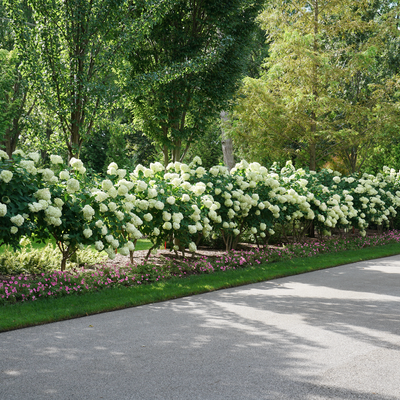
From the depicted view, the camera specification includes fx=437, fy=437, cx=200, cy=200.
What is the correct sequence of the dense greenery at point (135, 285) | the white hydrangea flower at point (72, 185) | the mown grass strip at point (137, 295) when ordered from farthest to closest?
1. the white hydrangea flower at point (72, 185)
2. the dense greenery at point (135, 285)
3. the mown grass strip at point (137, 295)

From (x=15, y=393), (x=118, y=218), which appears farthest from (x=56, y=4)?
(x=15, y=393)

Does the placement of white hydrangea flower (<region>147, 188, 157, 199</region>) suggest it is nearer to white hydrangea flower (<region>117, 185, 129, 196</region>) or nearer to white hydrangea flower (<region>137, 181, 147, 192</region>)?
white hydrangea flower (<region>137, 181, 147, 192</region>)

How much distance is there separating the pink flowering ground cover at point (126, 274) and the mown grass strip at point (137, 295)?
0.76ft

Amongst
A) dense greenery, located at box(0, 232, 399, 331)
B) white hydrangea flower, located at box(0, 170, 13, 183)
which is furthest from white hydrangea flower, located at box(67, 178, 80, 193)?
dense greenery, located at box(0, 232, 399, 331)

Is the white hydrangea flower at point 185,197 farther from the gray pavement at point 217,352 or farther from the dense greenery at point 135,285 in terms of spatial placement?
the gray pavement at point 217,352

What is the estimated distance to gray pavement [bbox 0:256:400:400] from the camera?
3338mm

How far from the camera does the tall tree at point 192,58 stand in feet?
33.3

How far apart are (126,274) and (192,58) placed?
5310 millimetres

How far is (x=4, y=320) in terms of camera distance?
4.91 meters

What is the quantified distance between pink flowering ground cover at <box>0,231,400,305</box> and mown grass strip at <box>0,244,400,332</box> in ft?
0.76

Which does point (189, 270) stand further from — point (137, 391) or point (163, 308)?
point (137, 391)

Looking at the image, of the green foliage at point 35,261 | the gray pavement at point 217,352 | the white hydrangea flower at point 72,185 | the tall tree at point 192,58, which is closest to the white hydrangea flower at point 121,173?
the white hydrangea flower at point 72,185

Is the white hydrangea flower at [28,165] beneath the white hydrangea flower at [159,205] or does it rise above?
above

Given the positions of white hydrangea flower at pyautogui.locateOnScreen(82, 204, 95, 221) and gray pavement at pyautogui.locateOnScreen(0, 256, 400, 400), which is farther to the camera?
white hydrangea flower at pyautogui.locateOnScreen(82, 204, 95, 221)
